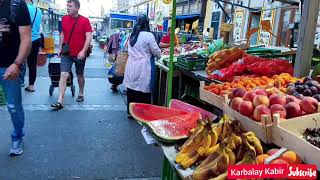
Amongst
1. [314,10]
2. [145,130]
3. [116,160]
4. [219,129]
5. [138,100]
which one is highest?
[314,10]

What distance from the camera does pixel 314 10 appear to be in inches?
134

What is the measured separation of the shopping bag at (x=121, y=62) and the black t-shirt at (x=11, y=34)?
3.42 meters

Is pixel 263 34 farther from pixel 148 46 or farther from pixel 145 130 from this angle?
pixel 145 130

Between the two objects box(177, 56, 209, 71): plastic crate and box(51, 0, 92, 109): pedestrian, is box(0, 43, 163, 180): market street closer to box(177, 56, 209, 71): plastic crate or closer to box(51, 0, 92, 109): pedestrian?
box(51, 0, 92, 109): pedestrian

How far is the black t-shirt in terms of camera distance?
3596 mm

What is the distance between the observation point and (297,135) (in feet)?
6.65

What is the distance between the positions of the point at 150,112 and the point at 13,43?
173cm

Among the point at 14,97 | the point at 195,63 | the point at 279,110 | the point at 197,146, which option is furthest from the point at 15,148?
the point at 279,110

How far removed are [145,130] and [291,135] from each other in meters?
1.19

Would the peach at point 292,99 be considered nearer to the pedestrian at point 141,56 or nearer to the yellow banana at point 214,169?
the yellow banana at point 214,169

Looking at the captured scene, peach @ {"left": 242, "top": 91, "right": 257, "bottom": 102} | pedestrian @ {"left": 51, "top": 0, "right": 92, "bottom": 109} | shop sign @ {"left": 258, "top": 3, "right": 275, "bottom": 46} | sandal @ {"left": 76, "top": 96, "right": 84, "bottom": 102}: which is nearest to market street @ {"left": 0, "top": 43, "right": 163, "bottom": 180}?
sandal @ {"left": 76, "top": 96, "right": 84, "bottom": 102}

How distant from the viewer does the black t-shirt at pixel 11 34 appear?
3.60 meters

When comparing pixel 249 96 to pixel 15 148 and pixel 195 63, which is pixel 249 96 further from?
pixel 15 148

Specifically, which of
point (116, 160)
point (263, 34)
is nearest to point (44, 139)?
point (116, 160)
